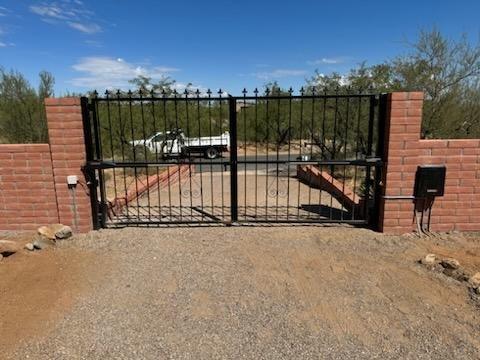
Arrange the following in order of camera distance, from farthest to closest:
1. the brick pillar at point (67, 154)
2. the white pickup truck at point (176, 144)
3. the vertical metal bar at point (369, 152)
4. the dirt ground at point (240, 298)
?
the white pickup truck at point (176, 144), the vertical metal bar at point (369, 152), the brick pillar at point (67, 154), the dirt ground at point (240, 298)

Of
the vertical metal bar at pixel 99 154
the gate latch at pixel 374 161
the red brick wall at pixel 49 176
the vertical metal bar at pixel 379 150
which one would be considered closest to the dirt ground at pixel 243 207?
the vertical metal bar at pixel 99 154

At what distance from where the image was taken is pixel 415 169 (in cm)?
456

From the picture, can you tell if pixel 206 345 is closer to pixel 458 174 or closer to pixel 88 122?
pixel 88 122

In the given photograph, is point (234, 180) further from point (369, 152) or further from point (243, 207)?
point (369, 152)

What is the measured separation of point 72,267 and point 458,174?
4.88 metres

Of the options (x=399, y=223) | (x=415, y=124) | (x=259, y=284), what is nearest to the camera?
(x=259, y=284)

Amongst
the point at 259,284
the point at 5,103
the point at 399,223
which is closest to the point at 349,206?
the point at 399,223

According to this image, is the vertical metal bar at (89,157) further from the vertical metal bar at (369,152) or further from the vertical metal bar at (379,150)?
the vertical metal bar at (379,150)

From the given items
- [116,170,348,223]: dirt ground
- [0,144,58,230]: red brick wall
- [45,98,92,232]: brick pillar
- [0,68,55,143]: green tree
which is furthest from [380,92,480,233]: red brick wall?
[0,68,55,143]: green tree

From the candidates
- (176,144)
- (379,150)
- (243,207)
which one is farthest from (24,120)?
(379,150)

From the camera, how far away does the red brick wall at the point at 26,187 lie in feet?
15.6

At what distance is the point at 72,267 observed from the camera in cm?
397

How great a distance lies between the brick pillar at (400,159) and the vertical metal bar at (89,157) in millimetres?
3905

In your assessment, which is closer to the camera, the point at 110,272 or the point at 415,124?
the point at 110,272
